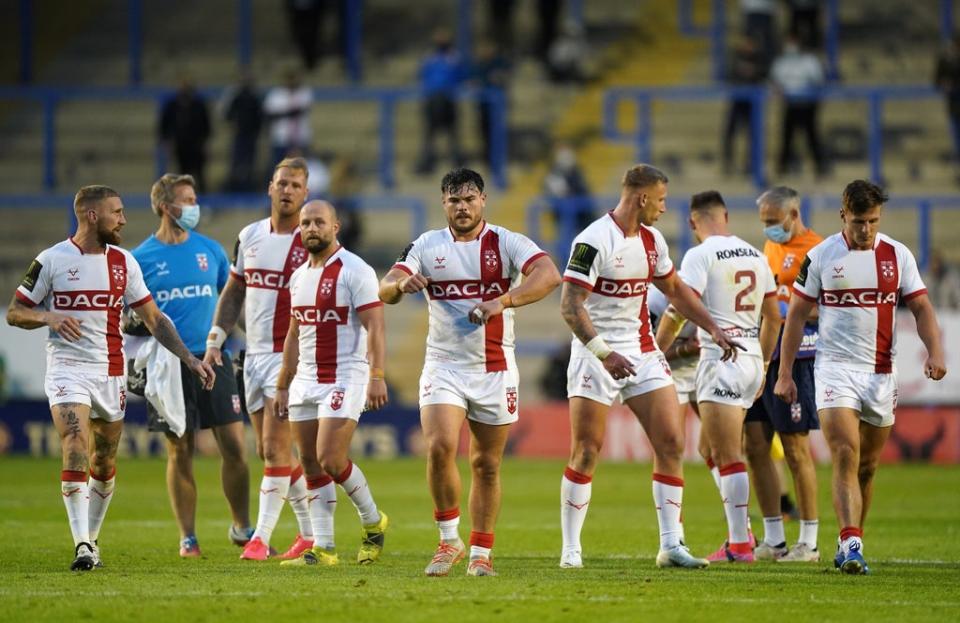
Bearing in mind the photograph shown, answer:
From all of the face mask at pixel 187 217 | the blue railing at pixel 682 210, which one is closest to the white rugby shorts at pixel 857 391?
the face mask at pixel 187 217

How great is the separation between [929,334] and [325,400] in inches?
154

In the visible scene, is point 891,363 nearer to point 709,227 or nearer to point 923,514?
point 709,227

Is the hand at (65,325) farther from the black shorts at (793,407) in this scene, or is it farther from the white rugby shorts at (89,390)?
the black shorts at (793,407)

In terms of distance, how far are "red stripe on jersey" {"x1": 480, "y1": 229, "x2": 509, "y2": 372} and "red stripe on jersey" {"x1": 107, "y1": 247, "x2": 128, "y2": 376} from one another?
2.52 metres

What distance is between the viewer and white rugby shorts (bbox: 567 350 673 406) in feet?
35.0

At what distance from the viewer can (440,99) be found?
2667cm

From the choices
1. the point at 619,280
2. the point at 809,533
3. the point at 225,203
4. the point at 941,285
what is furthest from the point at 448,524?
the point at 225,203

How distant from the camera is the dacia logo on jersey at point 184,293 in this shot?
39.9 ft

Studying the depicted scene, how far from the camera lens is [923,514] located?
1543cm

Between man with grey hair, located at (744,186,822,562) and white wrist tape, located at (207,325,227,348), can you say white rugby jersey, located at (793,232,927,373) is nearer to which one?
man with grey hair, located at (744,186,822,562)

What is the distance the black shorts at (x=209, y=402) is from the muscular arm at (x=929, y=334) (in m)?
4.97

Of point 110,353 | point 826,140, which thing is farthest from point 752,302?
point 826,140

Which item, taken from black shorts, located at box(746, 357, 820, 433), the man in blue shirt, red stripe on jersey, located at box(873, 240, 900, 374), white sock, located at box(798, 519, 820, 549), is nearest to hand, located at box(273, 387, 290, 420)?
the man in blue shirt

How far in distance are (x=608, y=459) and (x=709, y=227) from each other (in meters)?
11.4
